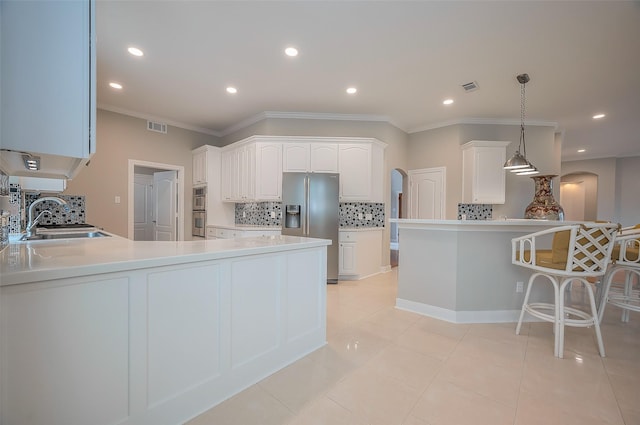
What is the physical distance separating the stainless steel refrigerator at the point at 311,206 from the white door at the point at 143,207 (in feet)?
13.7

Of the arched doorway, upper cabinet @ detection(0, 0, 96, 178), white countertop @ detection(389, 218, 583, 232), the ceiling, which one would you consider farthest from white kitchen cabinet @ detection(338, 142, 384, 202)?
the arched doorway

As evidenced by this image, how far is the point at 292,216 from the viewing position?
14.5 feet

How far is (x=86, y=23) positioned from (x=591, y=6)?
366 centimetres

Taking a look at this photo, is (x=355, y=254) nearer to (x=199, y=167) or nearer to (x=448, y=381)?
(x=448, y=381)

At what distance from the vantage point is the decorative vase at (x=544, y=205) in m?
4.22

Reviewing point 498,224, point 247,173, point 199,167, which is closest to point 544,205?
point 498,224

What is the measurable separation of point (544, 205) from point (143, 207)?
828 cm

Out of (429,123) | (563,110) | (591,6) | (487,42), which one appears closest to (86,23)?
(487,42)

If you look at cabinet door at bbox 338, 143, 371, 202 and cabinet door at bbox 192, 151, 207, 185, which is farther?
cabinet door at bbox 192, 151, 207, 185

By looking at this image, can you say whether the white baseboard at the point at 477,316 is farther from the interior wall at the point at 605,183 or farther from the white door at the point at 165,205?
the interior wall at the point at 605,183

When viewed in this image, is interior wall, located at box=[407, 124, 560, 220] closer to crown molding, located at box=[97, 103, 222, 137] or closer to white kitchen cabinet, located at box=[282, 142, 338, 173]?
white kitchen cabinet, located at box=[282, 142, 338, 173]

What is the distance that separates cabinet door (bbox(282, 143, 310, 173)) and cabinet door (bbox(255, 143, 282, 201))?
0.14 meters

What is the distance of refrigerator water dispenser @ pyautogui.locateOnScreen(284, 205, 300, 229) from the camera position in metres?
4.39

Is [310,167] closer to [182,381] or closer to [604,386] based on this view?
[182,381]
